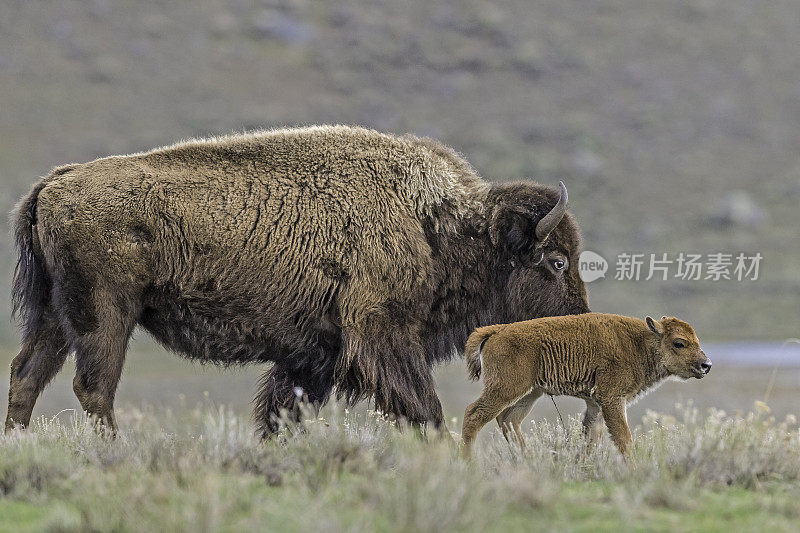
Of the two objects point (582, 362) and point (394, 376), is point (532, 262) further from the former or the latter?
point (582, 362)

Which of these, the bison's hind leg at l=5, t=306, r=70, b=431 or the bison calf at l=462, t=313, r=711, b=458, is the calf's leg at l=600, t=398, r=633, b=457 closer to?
the bison calf at l=462, t=313, r=711, b=458

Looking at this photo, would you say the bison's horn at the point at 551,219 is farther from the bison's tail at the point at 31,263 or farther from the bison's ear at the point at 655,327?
the bison's tail at the point at 31,263

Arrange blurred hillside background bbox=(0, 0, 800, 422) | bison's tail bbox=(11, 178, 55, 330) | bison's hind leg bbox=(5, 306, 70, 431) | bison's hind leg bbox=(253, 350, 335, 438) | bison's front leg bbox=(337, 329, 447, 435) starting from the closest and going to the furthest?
bison's front leg bbox=(337, 329, 447, 435), bison's tail bbox=(11, 178, 55, 330), bison's hind leg bbox=(5, 306, 70, 431), bison's hind leg bbox=(253, 350, 335, 438), blurred hillside background bbox=(0, 0, 800, 422)

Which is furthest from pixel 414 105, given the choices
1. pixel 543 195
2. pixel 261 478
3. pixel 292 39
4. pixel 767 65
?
pixel 261 478

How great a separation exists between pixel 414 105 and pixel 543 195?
121 feet

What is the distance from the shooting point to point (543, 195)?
755cm

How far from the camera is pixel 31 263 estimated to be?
6.87 meters

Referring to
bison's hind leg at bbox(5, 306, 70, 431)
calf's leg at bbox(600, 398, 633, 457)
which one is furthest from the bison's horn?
bison's hind leg at bbox(5, 306, 70, 431)

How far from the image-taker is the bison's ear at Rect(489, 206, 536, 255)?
7.38 meters

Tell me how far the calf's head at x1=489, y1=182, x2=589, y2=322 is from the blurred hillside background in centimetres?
2173

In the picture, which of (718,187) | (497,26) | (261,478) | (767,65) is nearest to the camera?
(261,478)

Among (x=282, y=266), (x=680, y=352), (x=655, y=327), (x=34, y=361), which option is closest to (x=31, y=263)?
(x=34, y=361)

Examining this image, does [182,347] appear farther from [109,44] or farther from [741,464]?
[109,44]

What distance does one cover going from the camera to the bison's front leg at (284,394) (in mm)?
7172
